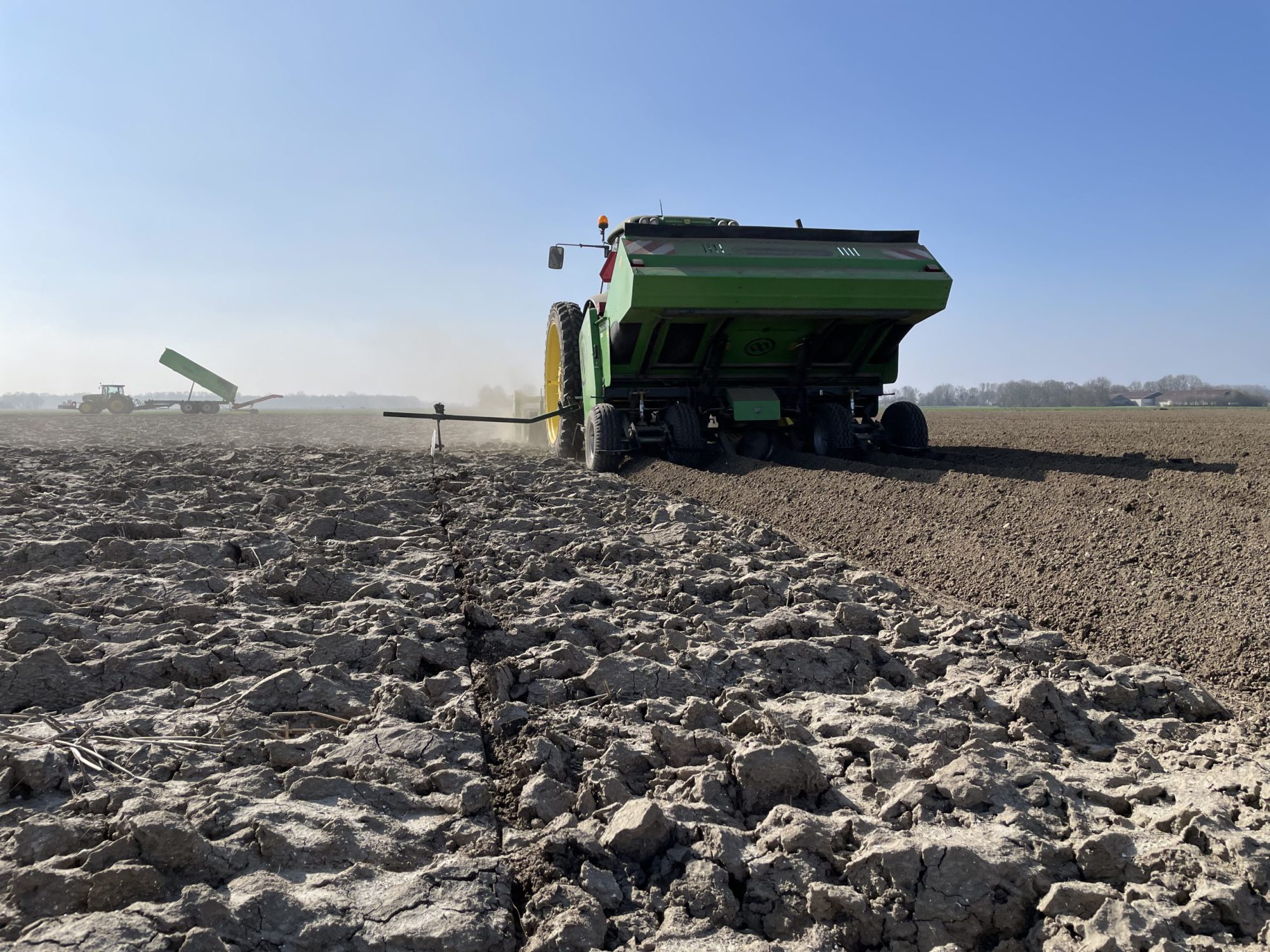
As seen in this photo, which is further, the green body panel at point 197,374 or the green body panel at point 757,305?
the green body panel at point 197,374

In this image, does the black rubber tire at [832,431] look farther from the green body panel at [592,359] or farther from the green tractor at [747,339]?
the green body panel at [592,359]

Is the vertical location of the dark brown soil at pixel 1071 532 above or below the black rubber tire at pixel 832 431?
below

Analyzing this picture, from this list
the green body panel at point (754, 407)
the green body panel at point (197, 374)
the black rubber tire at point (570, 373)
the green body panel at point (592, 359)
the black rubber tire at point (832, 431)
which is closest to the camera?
the green body panel at point (754, 407)

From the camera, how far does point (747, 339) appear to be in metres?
7.97

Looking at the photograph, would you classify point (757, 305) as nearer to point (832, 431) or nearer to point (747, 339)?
point (747, 339)

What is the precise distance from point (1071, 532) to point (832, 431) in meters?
3.83

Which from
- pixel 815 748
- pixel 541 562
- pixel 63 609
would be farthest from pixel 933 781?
pixel 63 609

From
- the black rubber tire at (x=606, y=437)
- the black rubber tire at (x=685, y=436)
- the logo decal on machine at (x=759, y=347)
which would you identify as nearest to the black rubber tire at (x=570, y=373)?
the black rubber tire at (x=606, y=437)

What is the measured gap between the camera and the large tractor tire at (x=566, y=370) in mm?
9430

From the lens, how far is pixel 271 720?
8.26ft

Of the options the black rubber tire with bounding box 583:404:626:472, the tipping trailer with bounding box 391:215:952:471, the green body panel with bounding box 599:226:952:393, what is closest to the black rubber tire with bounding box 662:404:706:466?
the tipping trailer with bounding box 391:215:952:471

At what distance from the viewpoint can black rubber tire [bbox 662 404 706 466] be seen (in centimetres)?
809

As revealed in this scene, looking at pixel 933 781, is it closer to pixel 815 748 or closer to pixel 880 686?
pixel 815 748

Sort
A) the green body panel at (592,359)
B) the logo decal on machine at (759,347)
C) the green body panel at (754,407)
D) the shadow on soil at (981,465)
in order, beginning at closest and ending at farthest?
the shadow on soil at (981,465) < the green body panel at (754,407) < the logo decal on machine at (759,347) < the green body panel at (592,359)
